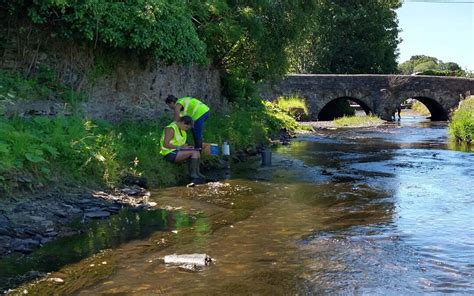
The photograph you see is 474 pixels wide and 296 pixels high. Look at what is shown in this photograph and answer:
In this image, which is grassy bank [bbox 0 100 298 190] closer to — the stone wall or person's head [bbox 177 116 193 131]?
the stone wall

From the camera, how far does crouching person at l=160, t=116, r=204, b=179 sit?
12.0 m

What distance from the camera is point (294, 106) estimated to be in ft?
117

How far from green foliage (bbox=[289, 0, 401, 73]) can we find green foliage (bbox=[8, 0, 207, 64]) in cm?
3821

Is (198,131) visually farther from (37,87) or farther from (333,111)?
(333,111)

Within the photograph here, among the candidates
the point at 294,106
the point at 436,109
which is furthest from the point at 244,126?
the point at 436,109

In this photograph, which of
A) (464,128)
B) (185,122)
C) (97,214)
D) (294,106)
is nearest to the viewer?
(97,214)

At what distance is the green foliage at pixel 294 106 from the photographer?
115ft

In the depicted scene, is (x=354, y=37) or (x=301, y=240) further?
(x=354, y=37)

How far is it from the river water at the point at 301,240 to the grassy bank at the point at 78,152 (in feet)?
3.31

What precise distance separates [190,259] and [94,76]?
7941mm

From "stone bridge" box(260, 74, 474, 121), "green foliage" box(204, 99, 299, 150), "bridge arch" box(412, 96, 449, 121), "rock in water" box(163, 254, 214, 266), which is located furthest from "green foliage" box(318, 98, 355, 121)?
"rock in water" box(163, 254, 214, 266)

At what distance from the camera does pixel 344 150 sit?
1988 centimetres

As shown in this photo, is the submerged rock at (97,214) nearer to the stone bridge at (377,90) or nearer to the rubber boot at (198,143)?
the rubber boot at (198,143)

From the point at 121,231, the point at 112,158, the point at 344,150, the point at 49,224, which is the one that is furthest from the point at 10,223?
the point at 344,150
